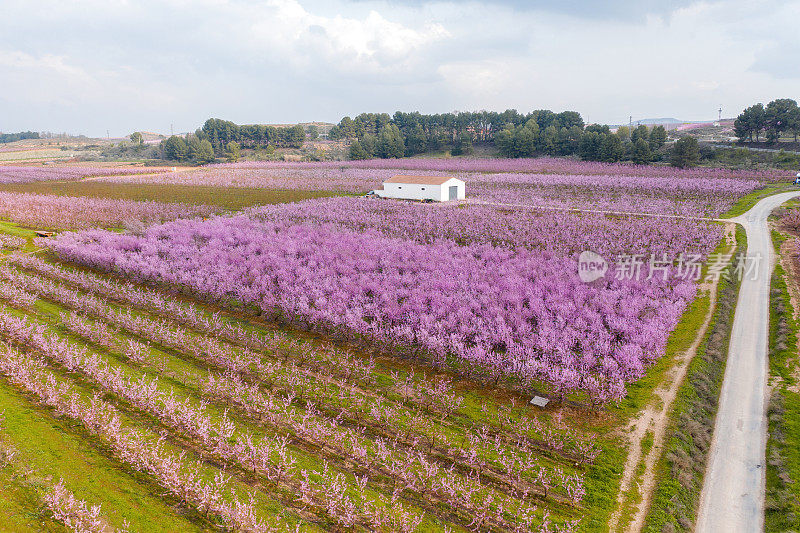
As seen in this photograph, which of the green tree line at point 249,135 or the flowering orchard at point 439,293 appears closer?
the flowering orchard at point 439,293

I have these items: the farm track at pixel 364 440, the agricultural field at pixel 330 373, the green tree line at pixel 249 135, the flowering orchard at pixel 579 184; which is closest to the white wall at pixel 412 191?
the flowering orchard at pixel 579 184

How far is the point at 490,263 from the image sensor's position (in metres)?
29.3

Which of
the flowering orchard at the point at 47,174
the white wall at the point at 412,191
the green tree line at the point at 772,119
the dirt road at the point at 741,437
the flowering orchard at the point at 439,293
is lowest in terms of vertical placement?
the dirt road at the point at 741,437

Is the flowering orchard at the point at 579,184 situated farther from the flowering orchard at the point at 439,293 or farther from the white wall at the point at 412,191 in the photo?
the flowering orchard at the point at 439,293

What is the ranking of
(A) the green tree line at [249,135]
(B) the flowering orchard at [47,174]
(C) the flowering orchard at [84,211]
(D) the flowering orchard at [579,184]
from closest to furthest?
(C) the flowering orchard at [84,211] < (D) the flowering orchard at [579,184] < (B) the flowering orchard at [47,174] < (A) the green tree line at [249,135]

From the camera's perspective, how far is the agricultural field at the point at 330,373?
11062mm

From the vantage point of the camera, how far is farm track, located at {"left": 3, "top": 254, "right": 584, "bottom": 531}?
36.4 ft

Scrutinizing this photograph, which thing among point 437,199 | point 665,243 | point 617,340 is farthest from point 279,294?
point 437,199

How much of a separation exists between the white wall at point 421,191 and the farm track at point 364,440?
42.6 meters

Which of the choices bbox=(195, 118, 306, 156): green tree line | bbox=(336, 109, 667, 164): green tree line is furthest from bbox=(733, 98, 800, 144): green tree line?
bbox=(195, 118, 306, 156): green tree line

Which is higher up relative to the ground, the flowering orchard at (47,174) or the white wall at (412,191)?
the flowering orchard at (47,174)

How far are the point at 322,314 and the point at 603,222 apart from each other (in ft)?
109

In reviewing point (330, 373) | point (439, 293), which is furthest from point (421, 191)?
point (330, 373)

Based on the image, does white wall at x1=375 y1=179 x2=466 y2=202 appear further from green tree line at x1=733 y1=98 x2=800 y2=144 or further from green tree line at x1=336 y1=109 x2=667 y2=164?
green tree line at x1=733 y1=98 x2=800 y2=144
